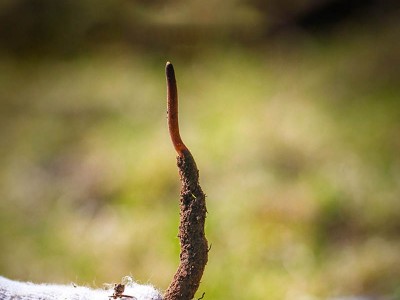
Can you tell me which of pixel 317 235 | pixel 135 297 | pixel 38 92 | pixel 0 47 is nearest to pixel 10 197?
pixel 38 92

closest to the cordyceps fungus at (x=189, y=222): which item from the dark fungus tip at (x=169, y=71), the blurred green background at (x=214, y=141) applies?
the dark fungus tip at (x=169, y=71)

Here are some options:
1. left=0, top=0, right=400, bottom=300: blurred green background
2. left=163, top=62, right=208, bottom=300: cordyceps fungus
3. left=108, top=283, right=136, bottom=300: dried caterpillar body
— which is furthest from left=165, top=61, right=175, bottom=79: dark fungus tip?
left=0, top=0, right=400, bottom=300: blurred green background

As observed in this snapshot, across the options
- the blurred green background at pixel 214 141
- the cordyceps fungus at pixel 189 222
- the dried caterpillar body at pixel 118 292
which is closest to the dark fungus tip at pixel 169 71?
the cordyceps fungus at pixel 189 222

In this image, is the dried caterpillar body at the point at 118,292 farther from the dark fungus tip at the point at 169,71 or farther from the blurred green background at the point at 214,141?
the blurred green background at the point at 214,141

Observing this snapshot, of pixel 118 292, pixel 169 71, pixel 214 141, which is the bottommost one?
pixel 118 292

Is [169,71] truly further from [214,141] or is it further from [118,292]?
[214,141]

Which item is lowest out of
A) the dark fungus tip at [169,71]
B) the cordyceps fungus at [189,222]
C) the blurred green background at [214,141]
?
the cordyceps fungus at [189,222]

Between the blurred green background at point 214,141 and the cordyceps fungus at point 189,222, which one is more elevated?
the blurred green background at point 214,141

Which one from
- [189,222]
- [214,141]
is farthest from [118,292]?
[214,141]

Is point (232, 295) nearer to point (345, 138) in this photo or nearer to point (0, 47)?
point (345, 138)

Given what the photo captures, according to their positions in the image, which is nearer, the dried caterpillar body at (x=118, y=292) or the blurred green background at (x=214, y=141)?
the dried caterpillar body at (x=118, y=292)
